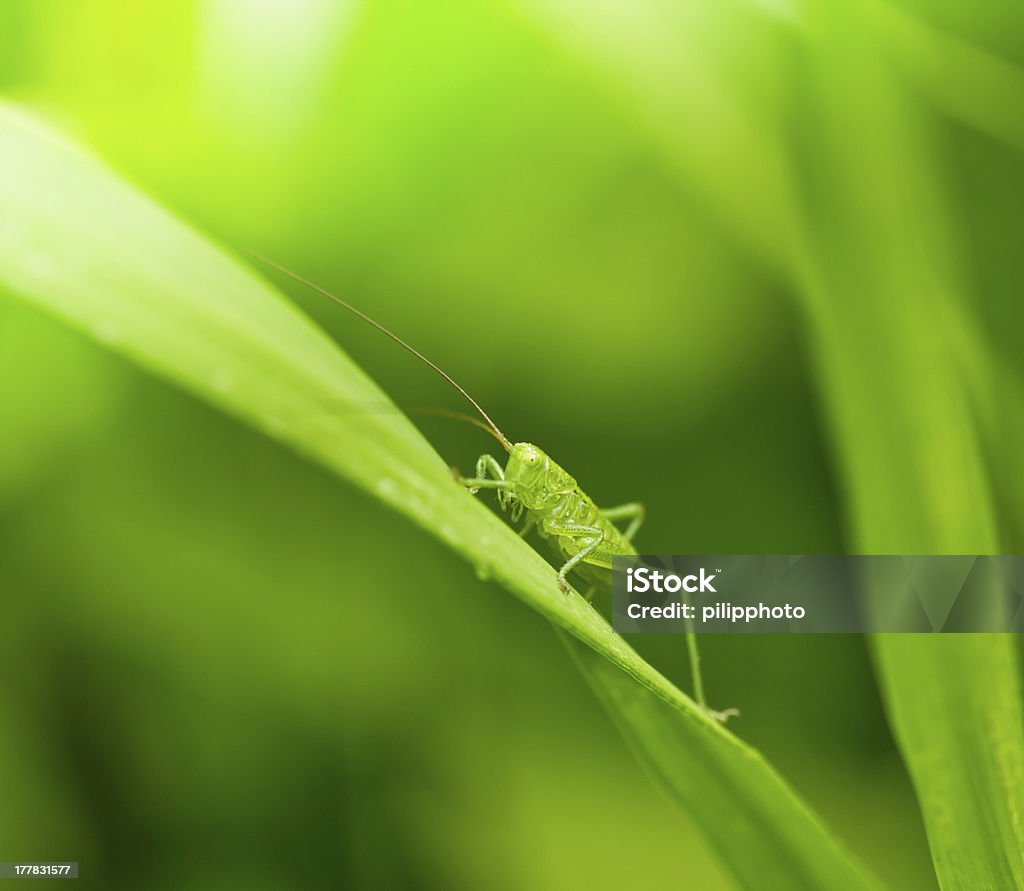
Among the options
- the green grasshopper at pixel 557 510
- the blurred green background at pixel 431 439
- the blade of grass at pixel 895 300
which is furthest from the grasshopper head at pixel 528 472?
the blade of grass at pixel 895 300

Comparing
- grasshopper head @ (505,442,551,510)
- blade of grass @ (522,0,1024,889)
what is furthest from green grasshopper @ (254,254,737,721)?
blade of grass @ (522,0,1024,889)

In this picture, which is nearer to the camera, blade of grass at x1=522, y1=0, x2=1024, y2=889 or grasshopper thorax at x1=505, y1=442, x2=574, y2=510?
blade of grass at x1=522, y1=0, x2=1024, y2=889

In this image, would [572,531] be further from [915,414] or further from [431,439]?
[915,414]

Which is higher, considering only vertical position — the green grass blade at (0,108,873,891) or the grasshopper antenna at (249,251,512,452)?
the grasshopper antenna at (249,251,512,452)

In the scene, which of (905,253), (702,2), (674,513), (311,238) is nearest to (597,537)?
(674,513)

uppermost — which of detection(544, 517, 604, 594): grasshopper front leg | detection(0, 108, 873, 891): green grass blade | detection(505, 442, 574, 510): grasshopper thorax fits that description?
detection(505, 442, 574, 510): grasshopper thorax

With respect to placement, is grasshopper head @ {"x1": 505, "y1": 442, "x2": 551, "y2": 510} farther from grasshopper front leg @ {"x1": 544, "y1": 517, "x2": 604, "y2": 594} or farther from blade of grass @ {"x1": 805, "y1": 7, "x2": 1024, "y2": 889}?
blade of grass @ {"x1": 805, "y1": 7, "x2": 1024, "y2": 889}

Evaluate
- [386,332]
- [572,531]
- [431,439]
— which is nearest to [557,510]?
[572,531]

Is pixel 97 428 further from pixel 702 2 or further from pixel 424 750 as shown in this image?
pixel 702 2
